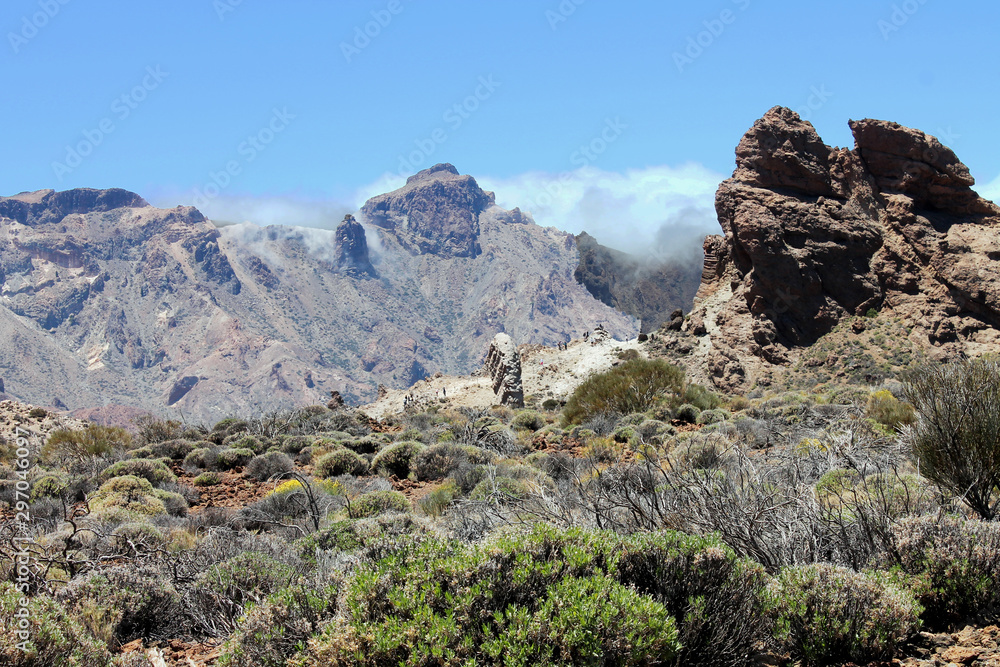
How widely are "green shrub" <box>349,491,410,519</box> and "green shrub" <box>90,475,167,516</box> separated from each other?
8.63 ft

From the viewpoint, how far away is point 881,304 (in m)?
32.0

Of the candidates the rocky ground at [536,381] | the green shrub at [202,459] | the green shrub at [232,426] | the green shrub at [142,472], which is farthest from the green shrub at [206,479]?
the rocky ground at [536,381]

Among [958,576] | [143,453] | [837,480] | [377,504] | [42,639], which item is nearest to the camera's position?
[42,639]

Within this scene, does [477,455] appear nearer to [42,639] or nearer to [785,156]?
[42,639]

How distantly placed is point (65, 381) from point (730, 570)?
655ft

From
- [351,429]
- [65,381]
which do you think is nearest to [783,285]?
[351,429]

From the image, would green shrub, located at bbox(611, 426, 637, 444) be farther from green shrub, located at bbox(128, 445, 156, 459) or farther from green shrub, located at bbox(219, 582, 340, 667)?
green shrub, located at bbox(219, 582, 340, 667)

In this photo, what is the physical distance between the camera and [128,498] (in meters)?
8.87

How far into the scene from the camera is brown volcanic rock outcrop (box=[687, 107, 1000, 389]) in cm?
3064

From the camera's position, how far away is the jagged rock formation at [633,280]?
121m

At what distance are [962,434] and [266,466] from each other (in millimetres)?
10227

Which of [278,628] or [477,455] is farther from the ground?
[477,455]

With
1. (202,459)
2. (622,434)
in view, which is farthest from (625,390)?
(202,459)

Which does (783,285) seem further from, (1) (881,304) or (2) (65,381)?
(2) (65,381)
